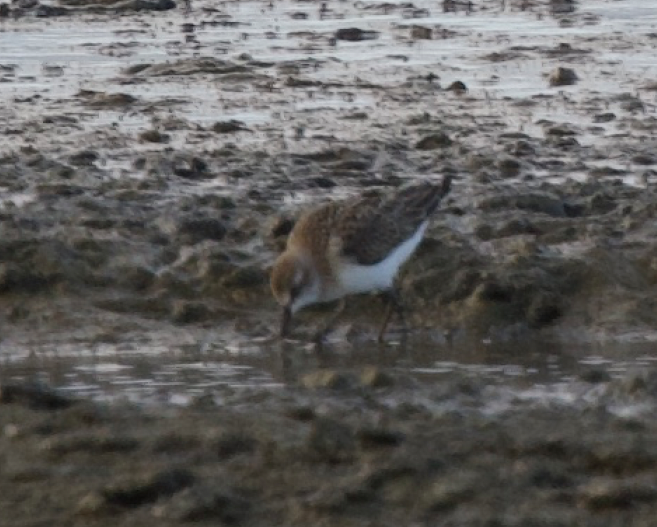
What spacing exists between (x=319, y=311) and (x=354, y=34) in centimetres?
805

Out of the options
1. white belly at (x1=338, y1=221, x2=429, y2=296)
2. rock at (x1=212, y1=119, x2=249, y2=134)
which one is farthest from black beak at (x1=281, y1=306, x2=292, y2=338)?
rock at (x1=212, y1=119, x2=249, y2=134)

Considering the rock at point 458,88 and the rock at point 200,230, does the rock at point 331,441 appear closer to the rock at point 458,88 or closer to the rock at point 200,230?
the rock at point 200,230

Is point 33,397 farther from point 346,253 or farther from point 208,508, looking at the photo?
point 346,253

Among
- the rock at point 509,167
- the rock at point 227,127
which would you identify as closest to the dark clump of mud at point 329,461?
the rock at point 509,167

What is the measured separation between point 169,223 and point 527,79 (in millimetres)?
5304

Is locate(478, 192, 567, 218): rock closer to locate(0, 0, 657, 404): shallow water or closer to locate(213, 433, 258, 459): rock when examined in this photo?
locate(0, 0, 657, 404): shallow water

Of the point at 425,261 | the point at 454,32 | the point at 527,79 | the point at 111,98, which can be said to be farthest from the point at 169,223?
the point at 454,32

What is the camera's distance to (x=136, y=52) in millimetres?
15953

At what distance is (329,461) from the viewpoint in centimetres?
623

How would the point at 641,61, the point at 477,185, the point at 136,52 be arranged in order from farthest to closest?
the point at 136,52, the point at 641,61, the point at 477,185

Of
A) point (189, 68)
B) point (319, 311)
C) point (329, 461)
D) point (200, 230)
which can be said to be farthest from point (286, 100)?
point (329, 461)

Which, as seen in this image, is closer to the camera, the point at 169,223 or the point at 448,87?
the point at 169,223

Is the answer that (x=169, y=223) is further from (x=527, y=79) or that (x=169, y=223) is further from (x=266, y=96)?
(x=527, y=79)

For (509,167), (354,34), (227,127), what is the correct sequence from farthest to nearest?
(354,34) → (227,127) → (509,167)
